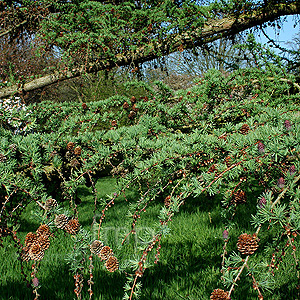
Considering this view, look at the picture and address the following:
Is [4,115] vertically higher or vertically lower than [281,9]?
lower

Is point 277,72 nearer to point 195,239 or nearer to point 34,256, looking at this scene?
point 195,239

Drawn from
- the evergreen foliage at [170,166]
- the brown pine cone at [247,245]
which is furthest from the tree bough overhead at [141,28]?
the brown pine cone at [247,245]

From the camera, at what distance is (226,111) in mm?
1888

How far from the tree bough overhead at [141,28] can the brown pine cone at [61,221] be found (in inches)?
114

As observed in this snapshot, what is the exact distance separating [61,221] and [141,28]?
362cm

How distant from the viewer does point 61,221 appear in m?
0.84

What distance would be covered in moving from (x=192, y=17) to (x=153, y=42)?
1.95ft

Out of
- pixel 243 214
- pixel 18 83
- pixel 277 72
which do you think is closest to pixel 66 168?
pixel 277 72

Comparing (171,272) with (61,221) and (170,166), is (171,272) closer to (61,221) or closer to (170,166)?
(170,166)

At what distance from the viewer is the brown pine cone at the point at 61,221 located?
83 cm

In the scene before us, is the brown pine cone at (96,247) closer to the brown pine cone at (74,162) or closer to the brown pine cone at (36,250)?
the brown pine cone at (36,250)

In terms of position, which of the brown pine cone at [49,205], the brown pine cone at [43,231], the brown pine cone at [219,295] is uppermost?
the brown pine cone at [49,205]

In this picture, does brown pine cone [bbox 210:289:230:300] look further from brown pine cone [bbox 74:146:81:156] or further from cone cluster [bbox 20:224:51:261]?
brown pine cone [bbox 74:146:81:156]

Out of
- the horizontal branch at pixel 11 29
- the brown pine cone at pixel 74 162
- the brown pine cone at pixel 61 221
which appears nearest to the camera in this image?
the brown pine cone at pixel 61 221
